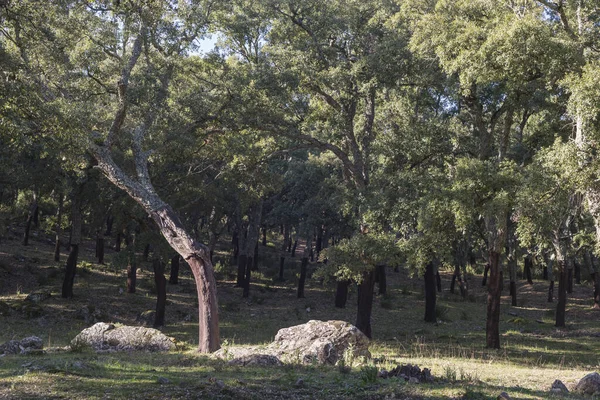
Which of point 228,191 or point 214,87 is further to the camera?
point 228,191

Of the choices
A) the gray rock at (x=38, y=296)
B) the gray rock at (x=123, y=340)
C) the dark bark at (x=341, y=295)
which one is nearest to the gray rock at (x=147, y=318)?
the gray rock at (x=38, y=296)

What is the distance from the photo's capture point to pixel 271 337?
2214cm

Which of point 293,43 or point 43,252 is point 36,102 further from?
point 43,252

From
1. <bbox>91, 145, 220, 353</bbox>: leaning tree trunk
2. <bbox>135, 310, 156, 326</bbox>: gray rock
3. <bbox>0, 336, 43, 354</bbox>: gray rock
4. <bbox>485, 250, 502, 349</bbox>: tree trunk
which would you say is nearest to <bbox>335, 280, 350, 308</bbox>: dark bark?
<bbox>135, 310, 156, 326</bbox>: gray rock

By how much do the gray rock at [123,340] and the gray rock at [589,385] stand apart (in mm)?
9428

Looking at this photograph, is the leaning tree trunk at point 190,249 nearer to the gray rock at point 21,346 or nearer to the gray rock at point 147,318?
the gray rock at point 21,346

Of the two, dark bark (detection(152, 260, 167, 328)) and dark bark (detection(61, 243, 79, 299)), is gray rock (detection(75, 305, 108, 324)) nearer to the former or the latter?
dark bark (detection(61, 243, 79, 299))

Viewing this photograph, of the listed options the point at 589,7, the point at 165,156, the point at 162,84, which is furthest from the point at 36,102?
the point at 589,7

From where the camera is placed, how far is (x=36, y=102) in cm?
1112

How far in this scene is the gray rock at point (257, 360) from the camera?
11.1m

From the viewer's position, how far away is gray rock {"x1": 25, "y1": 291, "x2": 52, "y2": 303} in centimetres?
2581

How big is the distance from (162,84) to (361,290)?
1114cm

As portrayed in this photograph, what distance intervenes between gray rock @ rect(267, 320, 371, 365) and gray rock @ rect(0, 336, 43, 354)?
5.51m

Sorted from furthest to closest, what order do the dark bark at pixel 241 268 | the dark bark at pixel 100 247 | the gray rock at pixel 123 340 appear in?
the dark bark at pixel 241 268 → the dark bark at pixel 100 247 → the gray rock at pixel 123 340
